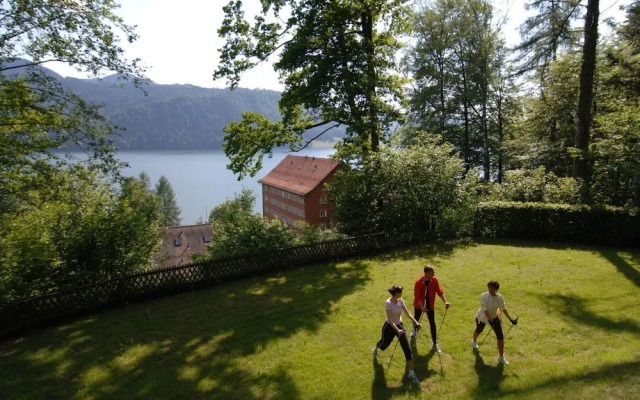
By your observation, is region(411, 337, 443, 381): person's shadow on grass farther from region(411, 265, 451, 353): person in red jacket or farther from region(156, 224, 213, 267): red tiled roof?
region(156, 224, 213, 267): red tiled roof

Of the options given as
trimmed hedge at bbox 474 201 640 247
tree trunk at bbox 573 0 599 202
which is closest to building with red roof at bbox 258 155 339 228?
trimmed hedge at bbox 474 201 640 247

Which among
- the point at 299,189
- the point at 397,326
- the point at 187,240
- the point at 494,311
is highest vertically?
the point at 494,311

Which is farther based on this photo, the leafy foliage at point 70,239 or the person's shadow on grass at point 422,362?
the leafy foliage at point 70,239

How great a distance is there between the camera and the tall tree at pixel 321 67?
1612 centimetres

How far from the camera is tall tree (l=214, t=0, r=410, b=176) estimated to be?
1612 centimetres

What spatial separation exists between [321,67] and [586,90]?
12697 millimetres

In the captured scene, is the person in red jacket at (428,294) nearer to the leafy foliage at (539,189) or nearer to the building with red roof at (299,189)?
the leafy foliage at (539,189)

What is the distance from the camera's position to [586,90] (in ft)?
56.4

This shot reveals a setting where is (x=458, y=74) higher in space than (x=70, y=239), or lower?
higher

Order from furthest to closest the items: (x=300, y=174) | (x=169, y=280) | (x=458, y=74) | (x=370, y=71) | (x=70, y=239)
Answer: (x=300, y=174) < (x=458, y=74) < (x=370, y=71) < (x=169, y=280) < (x=70, y=239)

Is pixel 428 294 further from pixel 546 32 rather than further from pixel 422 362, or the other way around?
pixel 546 32

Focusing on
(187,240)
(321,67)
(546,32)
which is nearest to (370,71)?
(321,67)

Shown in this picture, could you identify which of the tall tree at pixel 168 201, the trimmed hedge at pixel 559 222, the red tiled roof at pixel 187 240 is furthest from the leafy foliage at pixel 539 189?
the tall tree at pixel 168 201

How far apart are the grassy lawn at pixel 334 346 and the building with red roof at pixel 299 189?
132 feet
